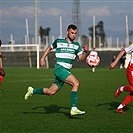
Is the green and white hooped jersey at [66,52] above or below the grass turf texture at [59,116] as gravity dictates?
above

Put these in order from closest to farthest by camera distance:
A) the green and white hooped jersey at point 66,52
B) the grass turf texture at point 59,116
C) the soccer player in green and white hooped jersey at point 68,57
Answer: the grass turf texture at point 59,116 → the soccer player in green and white hooped jersey at point 68,57 → the green and white hooped jersey at point 66,52

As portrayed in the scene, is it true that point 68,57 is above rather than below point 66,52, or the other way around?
below

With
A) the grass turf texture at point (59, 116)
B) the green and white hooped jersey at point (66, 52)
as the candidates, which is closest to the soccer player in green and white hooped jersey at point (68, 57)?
the green and white hooped jersey at point (66, 52)

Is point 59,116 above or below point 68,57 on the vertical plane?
below

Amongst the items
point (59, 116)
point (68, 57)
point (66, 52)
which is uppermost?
point (66, 52)

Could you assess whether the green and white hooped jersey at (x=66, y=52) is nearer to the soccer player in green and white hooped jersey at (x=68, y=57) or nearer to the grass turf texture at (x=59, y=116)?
the soccer player in green and white hooped jersey at (x=68, y=57)

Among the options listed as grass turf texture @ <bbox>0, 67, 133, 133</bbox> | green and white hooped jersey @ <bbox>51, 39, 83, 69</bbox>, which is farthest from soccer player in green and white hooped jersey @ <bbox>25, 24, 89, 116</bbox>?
grass turf texture @ <bbox>0, 67, 133, 133</bbox>

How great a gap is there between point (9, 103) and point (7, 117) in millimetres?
3113

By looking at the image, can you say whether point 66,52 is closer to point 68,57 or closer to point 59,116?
point 68,57

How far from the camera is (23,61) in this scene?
5338 cm

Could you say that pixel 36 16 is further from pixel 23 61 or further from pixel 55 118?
pixel 55 118

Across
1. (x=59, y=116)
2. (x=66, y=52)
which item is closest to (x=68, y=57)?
(x=66, y=52)

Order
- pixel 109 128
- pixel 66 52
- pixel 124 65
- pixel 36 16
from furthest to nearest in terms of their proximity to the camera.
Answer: pixel 36 16
pixel 124 65
pixel 66 52
pixel 109 128

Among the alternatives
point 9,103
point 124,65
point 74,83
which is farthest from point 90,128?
point 124,65
